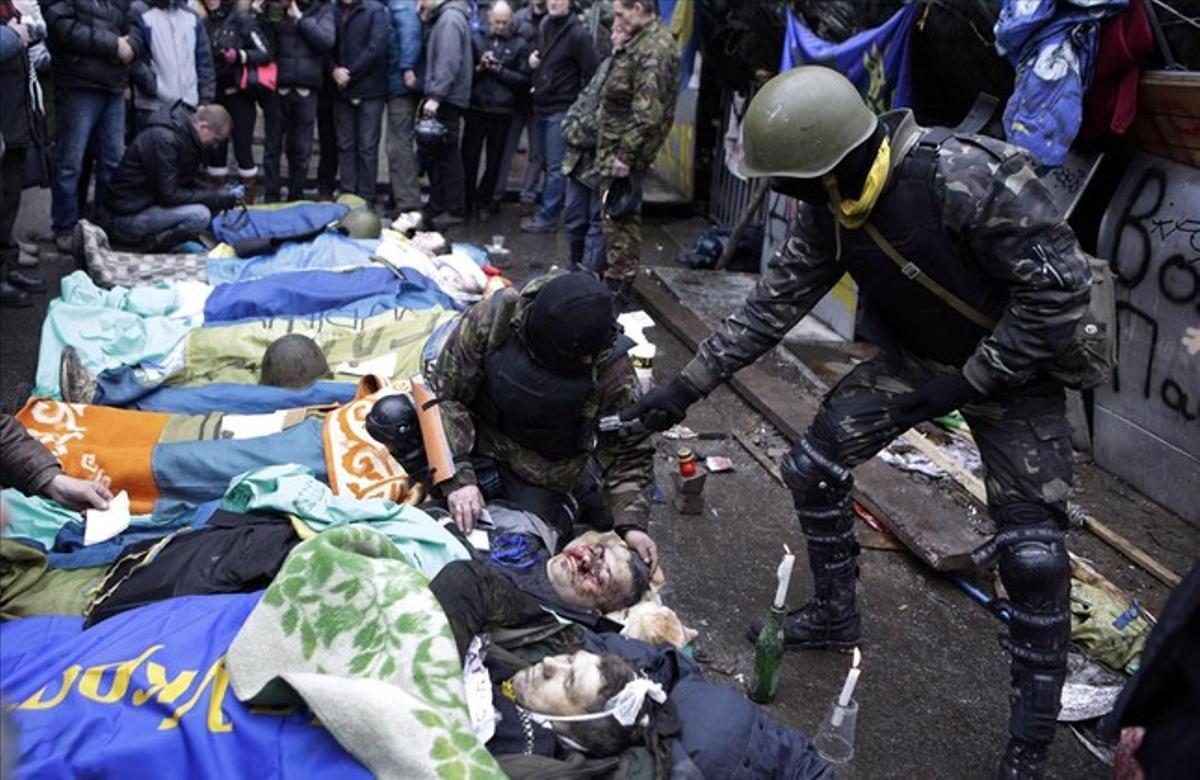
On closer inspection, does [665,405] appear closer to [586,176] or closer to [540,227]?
[586,176]

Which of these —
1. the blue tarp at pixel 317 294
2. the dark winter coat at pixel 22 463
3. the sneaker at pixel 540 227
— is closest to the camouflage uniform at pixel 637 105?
the blue tarp at pixel 317 294

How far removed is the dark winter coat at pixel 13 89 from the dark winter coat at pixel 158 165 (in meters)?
0.69

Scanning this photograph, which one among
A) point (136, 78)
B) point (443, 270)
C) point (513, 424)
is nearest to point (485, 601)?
point (513, 424)

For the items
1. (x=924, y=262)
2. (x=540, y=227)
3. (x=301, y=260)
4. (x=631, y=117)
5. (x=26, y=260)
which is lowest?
(x=540, y=227)

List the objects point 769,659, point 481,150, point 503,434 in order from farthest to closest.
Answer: point 481,150 → point 503,434 → point 769,659

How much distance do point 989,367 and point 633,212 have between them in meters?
4.25

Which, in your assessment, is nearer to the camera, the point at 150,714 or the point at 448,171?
the point at 150,714

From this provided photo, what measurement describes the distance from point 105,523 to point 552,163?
652cm

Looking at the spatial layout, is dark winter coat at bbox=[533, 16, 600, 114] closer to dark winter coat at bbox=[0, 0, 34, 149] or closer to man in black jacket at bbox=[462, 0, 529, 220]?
man in black jacket at bbox=[462, 0, 529, 220]

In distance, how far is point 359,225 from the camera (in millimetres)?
7418

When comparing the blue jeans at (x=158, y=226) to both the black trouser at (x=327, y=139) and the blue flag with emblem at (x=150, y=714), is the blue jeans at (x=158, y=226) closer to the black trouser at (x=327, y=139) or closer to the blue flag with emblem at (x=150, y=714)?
the black trouser at (x=327, y=139)

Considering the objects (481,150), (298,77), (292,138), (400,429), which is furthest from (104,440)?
(481,150)

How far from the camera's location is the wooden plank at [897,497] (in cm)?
462

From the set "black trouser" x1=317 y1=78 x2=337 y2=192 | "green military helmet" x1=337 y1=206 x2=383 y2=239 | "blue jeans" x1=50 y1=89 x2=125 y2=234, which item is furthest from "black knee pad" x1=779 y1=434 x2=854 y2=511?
"black trouser" x1=317 y1=78 x2=337 y2=192
